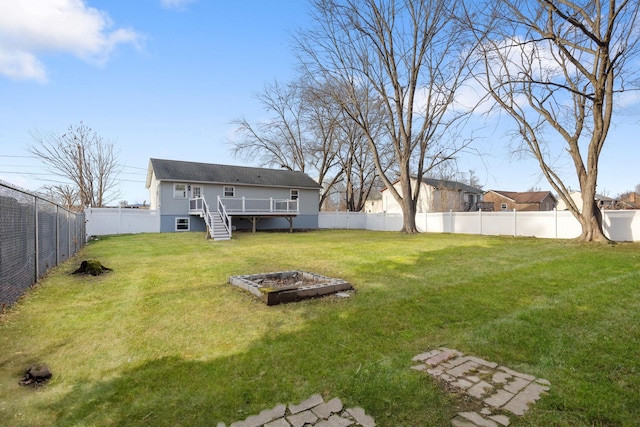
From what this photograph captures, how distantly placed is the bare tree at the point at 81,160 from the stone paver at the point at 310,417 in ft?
84.4

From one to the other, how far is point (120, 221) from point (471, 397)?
66.6ft

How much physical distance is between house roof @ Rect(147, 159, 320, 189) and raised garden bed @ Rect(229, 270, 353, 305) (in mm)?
15418

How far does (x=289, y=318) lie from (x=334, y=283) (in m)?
1.51

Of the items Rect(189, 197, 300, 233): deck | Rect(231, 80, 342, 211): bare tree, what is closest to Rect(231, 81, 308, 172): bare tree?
Rect(231, 80, 342, 211): bare tree

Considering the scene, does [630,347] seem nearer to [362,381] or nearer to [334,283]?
[362,381]

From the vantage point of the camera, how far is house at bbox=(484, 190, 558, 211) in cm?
3962

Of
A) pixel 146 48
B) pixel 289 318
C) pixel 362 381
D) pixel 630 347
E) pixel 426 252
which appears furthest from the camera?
pixel 146 48

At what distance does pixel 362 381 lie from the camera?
2.65 meters

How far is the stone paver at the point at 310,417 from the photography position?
6.91ft

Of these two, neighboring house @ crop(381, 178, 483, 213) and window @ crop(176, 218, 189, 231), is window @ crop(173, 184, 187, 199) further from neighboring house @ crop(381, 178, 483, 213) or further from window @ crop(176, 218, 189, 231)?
neighboring house @ crop(381, 178, 483, 213)

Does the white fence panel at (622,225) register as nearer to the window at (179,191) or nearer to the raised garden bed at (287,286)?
the raised garden bed at (287,286)

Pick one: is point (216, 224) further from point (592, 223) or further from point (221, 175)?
point (592, 223)

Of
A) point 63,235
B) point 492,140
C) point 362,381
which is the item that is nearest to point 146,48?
point 63,235

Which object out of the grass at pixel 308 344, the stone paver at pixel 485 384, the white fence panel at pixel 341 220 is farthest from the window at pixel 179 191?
the stone paver at pixel 485 384
